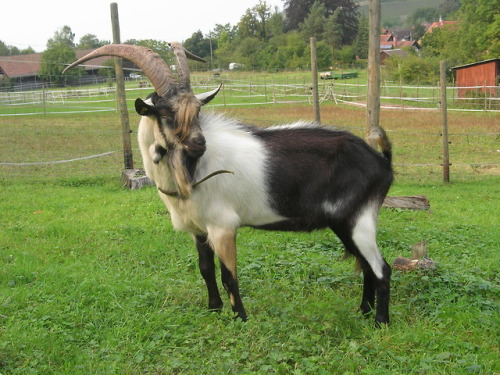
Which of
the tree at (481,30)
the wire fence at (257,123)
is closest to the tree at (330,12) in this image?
the tree at (481,30)

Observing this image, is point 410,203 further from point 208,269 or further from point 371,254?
point 208,269

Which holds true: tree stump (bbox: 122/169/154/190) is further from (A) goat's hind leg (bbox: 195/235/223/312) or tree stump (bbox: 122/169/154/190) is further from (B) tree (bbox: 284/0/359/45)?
(B) tree (bbox: 284/0/359/45)

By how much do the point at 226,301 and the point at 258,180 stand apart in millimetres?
1292

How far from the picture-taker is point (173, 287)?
16.7ft

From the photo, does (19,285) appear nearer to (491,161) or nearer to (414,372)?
(414,372)

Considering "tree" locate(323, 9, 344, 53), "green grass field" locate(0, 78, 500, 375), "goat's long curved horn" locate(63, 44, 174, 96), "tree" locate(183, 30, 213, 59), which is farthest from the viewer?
"tree" locate(323, 9, 344, 53)

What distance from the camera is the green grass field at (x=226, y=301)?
145 inches

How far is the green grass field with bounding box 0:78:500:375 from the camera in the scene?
3686 millimetres

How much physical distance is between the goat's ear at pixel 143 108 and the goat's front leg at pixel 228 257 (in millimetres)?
1078

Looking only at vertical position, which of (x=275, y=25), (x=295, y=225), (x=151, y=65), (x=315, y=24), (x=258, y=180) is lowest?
(x=295, y=225)

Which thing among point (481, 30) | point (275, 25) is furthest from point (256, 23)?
point (481, 30)

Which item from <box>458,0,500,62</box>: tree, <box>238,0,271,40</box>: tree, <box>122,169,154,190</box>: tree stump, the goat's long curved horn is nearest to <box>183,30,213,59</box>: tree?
<box>238,0,271,40</box>: tree

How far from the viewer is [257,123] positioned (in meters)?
18.7

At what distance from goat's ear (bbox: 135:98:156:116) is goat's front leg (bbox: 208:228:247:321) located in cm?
108
